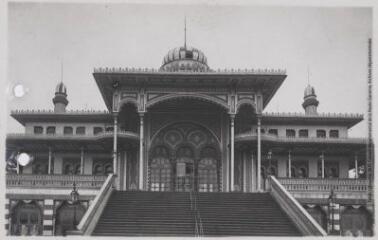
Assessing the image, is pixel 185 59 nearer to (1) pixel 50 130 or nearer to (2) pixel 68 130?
(2) pixel 68 130

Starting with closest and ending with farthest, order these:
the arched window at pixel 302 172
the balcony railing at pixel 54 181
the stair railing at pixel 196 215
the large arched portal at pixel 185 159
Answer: the stair railing at pixel 196 215 < the balcony railing at pixel 54 181 < the large arched portal at pixel 185 159 < the arched window at pixel 302 172

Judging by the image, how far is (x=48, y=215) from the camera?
27.7 m

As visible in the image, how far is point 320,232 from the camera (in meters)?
20.1

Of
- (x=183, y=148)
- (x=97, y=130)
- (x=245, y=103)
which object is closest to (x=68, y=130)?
(x=97, y=130)

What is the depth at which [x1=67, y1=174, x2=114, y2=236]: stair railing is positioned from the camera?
66.4 ft

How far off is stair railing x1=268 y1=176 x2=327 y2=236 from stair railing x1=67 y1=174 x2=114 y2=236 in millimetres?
8556

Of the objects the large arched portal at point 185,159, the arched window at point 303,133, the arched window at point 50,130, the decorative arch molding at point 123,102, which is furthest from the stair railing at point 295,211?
the arched window at point 50,130

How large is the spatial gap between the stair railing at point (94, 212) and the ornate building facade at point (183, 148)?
588mm

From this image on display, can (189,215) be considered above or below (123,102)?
below

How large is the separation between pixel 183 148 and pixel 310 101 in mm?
14490

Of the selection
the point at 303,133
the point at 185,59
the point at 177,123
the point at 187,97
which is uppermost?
the point at 185,59

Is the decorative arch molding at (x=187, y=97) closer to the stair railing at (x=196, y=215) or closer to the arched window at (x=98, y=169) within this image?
the stair railing at (x=196, y=215)

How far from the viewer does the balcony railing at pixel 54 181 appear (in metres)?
28.1

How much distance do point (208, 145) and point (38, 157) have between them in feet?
40.2
